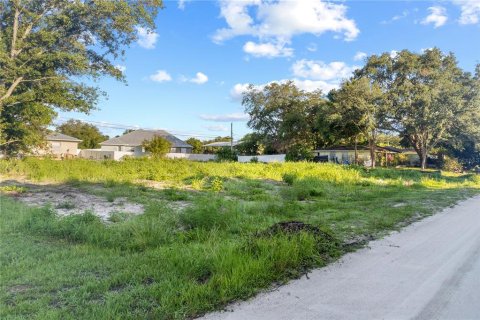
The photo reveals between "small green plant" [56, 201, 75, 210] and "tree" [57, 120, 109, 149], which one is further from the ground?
"tree" [57, 120, 109, 149]

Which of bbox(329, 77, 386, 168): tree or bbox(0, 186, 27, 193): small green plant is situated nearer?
bbox(0, 186, 27, 193): small green plant

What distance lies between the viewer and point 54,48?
56.2 ft

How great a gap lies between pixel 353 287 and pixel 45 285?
3405mm

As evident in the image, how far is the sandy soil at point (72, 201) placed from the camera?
27.6 ft

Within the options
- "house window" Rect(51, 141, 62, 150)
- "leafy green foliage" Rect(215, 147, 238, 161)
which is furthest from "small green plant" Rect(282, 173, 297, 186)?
"house window" Rect(51, 141, 62, 150)

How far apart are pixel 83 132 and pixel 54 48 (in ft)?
187

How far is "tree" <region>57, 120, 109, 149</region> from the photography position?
2677 inches

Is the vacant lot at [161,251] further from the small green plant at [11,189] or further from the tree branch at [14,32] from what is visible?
the tree branch at [14,32]

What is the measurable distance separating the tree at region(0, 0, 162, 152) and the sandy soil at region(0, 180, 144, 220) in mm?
6434

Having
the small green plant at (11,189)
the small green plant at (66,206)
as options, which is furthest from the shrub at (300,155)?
the small green plant at (66,206)

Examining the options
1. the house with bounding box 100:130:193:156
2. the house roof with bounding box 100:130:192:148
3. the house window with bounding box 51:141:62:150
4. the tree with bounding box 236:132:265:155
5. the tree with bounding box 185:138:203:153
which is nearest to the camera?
the house window with bounding box 51:141:62:150

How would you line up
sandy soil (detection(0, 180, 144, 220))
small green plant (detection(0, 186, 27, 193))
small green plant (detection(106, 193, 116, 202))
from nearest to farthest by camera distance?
sandy soil (detection(0, 180, 144, 220)) → small green plant (detection(106, 193, 116, 202)) → small green plant (detection(0, 186, 27, 193))

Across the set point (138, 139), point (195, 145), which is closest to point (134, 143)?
point (138, 139)

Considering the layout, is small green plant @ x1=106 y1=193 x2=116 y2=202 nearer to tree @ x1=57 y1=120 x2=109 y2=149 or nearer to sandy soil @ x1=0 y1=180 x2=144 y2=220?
sandy soil @ x1=0 y1=180 x2=144 y2=220
